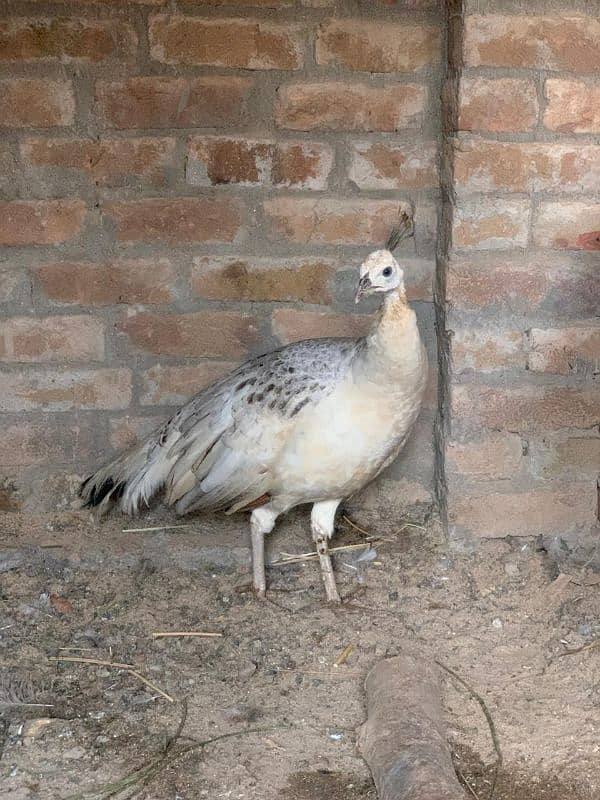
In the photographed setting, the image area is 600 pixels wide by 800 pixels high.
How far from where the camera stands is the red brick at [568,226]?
264 cm

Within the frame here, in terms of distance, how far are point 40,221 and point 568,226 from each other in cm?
153

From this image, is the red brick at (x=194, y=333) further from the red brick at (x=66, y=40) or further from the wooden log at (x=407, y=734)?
the wooden log at (x=407, y=734)

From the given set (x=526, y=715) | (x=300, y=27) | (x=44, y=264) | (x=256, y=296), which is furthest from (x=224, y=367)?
(x=526, y=715)

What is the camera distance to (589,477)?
2.88 m

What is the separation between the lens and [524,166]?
2600 millimetres

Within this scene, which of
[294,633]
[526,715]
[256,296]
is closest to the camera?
[526,715]

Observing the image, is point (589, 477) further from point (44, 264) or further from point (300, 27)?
point (44, 264)

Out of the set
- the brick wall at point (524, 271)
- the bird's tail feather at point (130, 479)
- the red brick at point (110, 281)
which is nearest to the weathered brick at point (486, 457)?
the brick wall at point (524, 271)

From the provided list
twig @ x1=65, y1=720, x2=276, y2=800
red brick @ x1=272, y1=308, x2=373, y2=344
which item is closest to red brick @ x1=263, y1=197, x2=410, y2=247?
red brick @ x1=272, y1=308, x2=373, y2=344

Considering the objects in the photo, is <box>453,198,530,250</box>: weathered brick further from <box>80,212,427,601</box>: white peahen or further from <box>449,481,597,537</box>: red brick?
<box>449,481,597,537</box>: red brick

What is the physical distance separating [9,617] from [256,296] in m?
1.17

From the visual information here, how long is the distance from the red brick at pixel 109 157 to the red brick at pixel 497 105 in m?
0.85

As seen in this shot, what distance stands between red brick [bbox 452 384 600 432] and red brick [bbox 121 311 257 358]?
0.69m

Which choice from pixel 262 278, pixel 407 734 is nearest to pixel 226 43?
pixel 262 278
